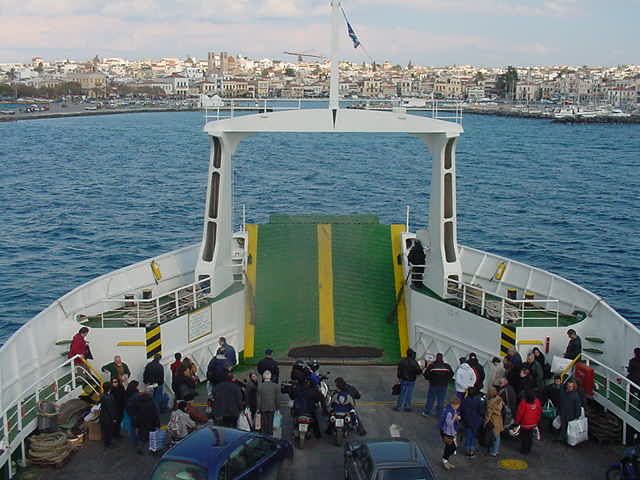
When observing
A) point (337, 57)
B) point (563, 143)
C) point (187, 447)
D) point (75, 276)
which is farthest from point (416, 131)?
point (563, 143)

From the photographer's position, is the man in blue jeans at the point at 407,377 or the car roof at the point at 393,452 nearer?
the car roof at the point at 393,452

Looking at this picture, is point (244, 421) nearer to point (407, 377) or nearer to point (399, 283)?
point (407, 377)

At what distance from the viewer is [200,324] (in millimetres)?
13094

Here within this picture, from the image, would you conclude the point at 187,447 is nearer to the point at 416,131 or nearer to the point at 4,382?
the point at 4,382

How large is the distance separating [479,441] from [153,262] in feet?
28.4

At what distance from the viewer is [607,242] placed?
136ft

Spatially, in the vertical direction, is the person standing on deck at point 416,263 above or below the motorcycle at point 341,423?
above

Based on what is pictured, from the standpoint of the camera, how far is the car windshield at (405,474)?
316 inches

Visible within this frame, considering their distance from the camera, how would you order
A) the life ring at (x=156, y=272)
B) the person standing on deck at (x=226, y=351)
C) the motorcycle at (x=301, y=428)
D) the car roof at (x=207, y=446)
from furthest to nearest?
the life ring at (x=156, y=272) < the person standing on deck at (x=226, y=351) < the motorcycle at (x=301, y=428) < the car roof at (x=207, y=446)

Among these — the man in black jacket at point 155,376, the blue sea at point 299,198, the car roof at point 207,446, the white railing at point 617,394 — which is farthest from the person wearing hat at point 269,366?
the blue sea at point 299,198

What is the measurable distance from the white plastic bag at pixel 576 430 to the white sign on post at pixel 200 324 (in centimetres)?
645

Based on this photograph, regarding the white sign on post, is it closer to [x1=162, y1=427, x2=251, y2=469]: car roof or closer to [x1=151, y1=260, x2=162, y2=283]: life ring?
[x1=151, y1=260, x2=162, y2=283]: life ring

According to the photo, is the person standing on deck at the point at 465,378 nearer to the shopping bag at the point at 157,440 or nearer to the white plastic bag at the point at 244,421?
the white plastic bag at the point at 244,421

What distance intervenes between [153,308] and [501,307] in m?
6.04
